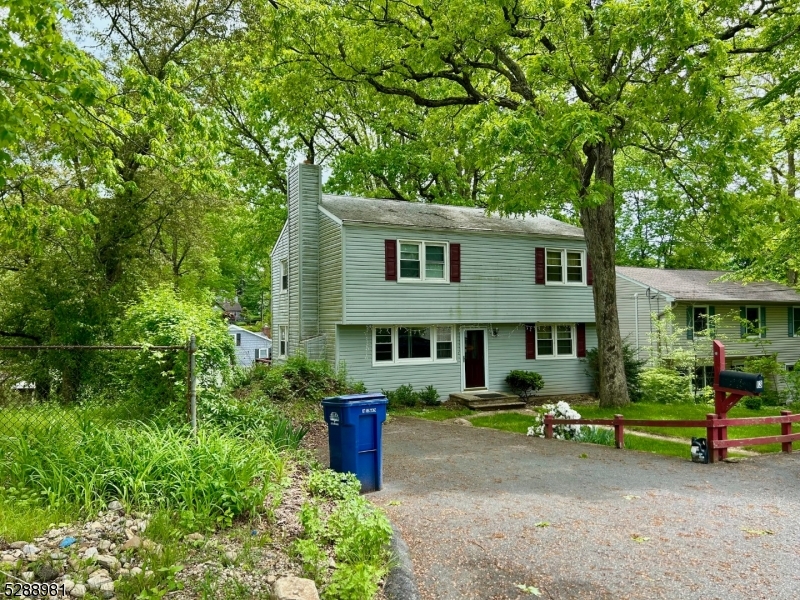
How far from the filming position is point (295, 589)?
3.43 m

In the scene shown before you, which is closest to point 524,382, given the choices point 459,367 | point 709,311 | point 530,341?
point 530,341

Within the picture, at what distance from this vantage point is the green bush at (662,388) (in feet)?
61.0

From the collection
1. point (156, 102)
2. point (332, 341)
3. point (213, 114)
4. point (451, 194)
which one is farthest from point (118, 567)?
point (451, 194)

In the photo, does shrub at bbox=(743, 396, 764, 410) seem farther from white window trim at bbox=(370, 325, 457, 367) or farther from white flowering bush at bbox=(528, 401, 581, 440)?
white flowering bush at bbox=(528, 401, 581, 440)

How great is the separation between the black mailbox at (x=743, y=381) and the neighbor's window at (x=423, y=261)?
1018cm

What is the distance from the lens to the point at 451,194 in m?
26.8

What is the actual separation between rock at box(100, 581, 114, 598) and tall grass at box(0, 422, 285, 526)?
0.82m

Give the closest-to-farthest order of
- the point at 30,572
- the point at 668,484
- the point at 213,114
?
1. the point at 30,572
2. the point at 668,484
3. the point at 213,114

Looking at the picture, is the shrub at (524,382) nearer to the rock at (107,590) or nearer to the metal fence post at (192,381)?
the metal fence post at (192,381)

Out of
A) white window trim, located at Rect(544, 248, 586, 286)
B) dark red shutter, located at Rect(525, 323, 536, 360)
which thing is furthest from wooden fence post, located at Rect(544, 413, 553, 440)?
white window trim, located at Rect(544, 248, 586, 286)

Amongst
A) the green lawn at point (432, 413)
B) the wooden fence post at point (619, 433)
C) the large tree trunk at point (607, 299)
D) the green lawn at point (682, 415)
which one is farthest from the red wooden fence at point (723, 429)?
the large tree trunk at point (607, 299)

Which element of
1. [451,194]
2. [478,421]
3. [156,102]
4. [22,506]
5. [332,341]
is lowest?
[478,421]

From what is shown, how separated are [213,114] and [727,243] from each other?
1351cm

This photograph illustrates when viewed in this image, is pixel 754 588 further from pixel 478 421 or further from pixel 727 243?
pixel 727 243
